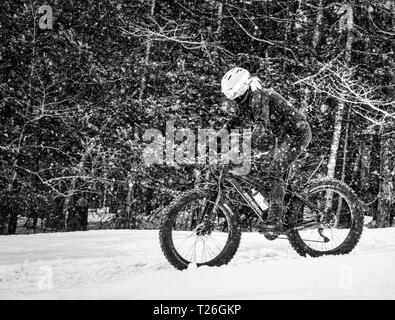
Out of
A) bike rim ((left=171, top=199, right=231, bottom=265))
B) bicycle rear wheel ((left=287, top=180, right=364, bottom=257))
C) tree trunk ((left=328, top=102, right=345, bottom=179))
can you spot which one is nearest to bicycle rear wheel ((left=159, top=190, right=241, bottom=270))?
bike rim ((left=171, top=199, right=231, bottom=265))

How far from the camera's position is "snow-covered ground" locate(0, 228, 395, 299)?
370cm

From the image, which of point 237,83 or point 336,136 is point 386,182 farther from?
point 237,83

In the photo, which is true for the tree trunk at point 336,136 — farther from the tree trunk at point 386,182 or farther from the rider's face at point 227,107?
the rider's face at point 227,107

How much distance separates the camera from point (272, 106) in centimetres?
513

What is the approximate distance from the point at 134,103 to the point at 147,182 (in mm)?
2892

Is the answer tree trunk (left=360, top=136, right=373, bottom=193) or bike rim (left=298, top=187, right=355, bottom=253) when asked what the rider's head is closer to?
bike rim (left=298, top=187, right=355, bottom=253)

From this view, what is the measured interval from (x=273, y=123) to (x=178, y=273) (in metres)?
2.12

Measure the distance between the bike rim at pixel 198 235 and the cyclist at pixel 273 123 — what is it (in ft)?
1.81

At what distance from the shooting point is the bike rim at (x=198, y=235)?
4887 millimetres

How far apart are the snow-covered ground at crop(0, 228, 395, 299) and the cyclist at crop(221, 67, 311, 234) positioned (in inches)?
29.0

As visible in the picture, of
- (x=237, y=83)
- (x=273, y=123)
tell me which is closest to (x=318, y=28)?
(x=273, y=123)

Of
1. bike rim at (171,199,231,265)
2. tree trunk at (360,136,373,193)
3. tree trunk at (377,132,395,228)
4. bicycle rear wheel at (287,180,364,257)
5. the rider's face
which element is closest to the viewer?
bike rim at (171,199,231,265)
